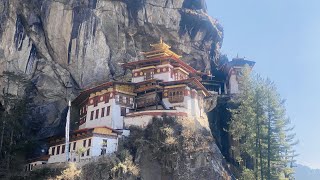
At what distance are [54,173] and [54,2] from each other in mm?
23866

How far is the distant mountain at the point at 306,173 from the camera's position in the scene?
140m

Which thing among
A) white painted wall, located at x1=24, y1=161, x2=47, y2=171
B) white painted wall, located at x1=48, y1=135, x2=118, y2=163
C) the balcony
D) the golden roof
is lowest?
white painted wall, located at x1=24, y1=161, x2=47, y2=171

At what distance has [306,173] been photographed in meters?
144

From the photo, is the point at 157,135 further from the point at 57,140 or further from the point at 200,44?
the point at 200,44

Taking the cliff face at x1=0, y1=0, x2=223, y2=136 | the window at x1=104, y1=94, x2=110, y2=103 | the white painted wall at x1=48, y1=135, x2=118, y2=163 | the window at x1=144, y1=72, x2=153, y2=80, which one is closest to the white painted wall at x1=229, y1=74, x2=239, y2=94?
the cliff face at x1=0, y1=0, x2=223, y2=136

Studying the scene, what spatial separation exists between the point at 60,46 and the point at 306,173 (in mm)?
114584

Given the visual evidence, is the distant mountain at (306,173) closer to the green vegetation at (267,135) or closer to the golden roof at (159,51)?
the golden roof at (159,51)

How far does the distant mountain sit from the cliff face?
101 metres

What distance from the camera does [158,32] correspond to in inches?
2274

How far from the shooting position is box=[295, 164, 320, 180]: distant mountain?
140 m

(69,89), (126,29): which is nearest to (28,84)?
(69,89)

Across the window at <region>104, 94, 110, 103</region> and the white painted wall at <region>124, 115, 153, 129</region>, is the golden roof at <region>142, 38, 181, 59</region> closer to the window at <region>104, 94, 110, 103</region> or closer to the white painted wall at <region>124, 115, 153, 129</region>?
the window at <region>104, 94, 110, 103</region>

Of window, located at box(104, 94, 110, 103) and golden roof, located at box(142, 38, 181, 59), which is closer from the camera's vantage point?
window, located at box(104, 94, 110, 103)

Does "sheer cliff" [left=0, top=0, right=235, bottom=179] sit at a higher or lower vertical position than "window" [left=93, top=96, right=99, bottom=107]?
higher
